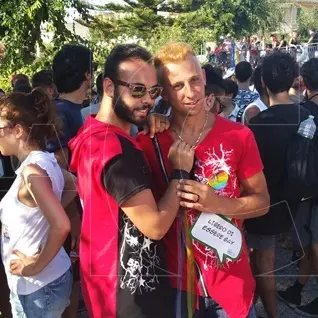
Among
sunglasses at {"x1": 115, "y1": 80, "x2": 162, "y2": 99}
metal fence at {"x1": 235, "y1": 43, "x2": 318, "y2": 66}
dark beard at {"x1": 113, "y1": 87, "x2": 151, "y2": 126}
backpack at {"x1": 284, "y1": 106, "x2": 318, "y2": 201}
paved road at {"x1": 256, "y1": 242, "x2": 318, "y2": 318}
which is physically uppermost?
sunglasses at {"x1": 115, "y1": 80, "x2": 162, "y2": 99}

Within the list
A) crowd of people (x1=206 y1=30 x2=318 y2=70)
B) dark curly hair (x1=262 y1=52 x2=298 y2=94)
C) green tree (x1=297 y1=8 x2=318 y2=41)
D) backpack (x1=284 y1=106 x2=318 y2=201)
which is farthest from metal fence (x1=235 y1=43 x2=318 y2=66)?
backpack (x1=284 y1=106 x2=318 y2=201)

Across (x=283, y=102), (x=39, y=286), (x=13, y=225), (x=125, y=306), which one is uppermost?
(x=283, y=102)

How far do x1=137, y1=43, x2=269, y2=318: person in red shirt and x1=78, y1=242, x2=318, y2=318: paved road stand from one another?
5.25ft

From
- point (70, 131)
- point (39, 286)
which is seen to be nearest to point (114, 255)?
point (39, 286)

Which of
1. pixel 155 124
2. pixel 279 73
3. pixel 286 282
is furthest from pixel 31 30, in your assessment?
pixel 286 282

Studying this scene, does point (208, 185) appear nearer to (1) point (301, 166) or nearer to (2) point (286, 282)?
(1) point (301, 166)

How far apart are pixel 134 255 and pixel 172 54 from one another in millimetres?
650

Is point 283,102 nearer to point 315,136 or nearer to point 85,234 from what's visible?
point 315,136

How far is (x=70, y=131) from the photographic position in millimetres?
2590

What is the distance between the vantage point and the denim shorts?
5.92 ft

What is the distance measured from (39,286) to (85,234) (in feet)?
1.39

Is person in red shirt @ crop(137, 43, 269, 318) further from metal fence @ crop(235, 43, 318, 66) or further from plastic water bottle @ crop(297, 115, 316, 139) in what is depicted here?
metal fence @ crop(235, 43, 318, 66)

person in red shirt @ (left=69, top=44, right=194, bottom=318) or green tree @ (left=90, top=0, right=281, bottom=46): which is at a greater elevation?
green tree @ (left=90, top=0, right=281, bottom=46)

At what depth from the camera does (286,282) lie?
11.7 feet
